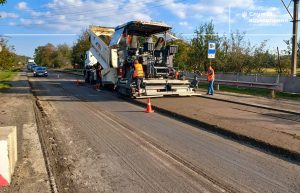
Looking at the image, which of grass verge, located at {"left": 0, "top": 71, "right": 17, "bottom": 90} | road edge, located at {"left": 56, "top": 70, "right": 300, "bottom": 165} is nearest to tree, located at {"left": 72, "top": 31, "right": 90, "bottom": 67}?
grass verge, located at {"left": 0, "top": 71, "right": 17, "bottom": 90}

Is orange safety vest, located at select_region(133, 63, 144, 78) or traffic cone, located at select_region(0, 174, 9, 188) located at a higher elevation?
orange safety vest, located at select_region(133, 63, 144, 78)

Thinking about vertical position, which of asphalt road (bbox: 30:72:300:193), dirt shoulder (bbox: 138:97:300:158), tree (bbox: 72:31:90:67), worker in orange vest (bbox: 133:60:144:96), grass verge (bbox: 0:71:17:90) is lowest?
asphalt road (bbox: 30:72:300:193)

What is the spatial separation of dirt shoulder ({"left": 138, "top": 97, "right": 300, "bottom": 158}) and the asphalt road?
552 millimetres

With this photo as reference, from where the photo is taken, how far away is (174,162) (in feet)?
19.9

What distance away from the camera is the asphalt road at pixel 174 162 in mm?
5016

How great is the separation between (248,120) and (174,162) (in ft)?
14.5

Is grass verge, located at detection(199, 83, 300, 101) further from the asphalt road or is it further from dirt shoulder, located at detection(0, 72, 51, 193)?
dirt shoulder, located at detection(0, 72, 51, 193)

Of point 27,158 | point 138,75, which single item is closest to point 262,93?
point 138,75

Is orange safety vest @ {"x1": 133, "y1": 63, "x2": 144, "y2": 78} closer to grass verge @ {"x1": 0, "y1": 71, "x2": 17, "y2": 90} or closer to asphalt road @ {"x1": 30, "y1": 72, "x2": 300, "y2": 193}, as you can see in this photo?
asphalt road @ {"x1": 30, "y1": 72, "x2": 300, "y2": 193}

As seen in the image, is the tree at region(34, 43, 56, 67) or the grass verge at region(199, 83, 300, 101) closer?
the grass verge at region(199, 83, 300, 101)

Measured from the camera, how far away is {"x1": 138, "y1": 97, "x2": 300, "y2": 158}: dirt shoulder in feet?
24.5

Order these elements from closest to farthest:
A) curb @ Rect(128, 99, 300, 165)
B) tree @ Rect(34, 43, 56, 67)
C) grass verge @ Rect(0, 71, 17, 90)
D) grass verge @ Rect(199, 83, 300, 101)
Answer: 1. curb @ Rect(128, 99, 300, 165)
2. grass verge @ Rect(199, 83, 300, 101)
3. grass verge @ Rect(0, 71, 17, 90)
4. tree @ Rect(34, 43, 56, 67)

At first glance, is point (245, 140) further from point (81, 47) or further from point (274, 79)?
point (81, 47)

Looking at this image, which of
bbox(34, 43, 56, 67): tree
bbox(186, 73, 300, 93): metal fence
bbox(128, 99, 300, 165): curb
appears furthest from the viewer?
bbox(34, 43, 56, 67): tree
